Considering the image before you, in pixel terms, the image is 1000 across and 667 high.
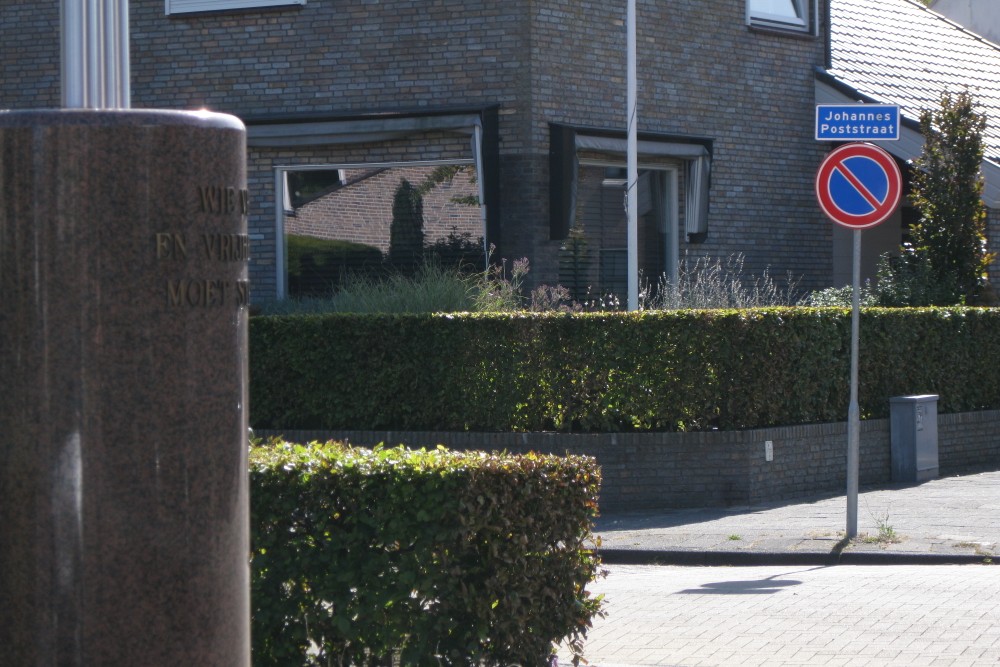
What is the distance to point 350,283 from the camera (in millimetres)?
17062

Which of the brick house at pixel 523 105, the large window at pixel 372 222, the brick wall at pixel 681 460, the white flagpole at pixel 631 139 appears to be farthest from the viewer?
the large window at pixel 372 222

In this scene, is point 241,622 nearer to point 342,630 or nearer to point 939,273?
point 342,630

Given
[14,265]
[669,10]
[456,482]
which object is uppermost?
[669,10]

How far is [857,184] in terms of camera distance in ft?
36.8

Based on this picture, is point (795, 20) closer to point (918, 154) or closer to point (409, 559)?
point (918, 154)

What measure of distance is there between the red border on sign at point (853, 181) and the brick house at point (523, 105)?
5313 millimetres

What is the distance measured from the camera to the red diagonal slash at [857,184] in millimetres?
11164

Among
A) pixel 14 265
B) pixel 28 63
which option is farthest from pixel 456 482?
pixel 28 63

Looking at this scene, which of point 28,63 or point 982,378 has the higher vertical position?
point 28,63

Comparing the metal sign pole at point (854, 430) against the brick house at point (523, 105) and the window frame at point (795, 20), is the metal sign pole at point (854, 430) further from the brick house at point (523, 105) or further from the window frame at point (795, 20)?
the window frame at point (795, 20)

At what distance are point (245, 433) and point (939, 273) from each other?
14416 millimetres

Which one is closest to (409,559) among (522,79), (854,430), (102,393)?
(102,393)

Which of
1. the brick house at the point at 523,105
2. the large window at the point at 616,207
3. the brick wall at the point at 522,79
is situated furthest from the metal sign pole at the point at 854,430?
the brick wall at the point at 522,79

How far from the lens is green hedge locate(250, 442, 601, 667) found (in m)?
5.77
